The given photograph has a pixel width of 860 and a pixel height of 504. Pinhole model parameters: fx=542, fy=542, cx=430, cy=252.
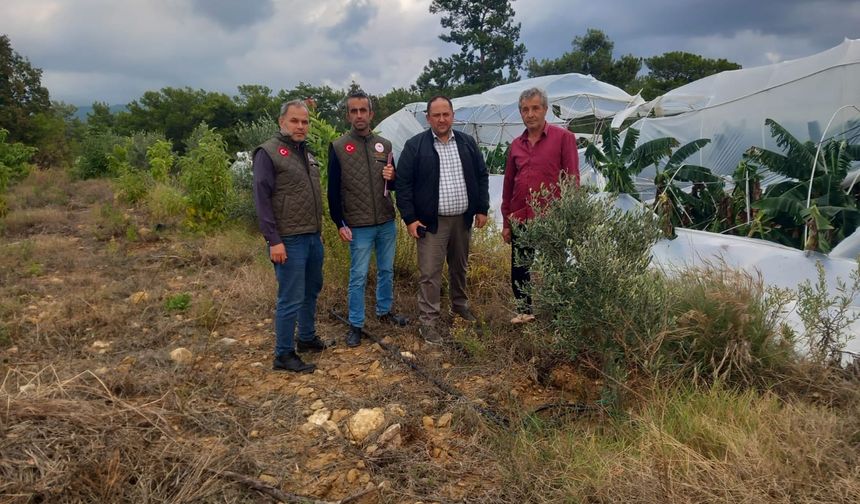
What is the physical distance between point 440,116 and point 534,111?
652 millimetres

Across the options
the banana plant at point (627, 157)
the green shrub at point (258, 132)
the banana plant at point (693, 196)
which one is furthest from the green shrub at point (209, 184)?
the banana plant at point (693, 196)

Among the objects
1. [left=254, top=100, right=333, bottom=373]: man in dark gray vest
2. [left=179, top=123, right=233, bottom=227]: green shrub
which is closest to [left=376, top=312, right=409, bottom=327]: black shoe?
[left=254, top=100, right=333, bottom=373]: man in dark gray vest

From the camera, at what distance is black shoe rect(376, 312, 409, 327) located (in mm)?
4297

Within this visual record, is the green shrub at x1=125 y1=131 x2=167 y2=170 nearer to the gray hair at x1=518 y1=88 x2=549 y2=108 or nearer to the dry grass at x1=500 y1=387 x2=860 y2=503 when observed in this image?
the gray hair at x1=518 y1=88 x2=549 y2=108

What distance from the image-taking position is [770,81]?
26.0 feet

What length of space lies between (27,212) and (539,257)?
1006 cm

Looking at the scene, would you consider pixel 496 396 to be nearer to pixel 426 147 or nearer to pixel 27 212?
pixel 426 147

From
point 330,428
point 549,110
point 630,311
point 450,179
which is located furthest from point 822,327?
point 549,110

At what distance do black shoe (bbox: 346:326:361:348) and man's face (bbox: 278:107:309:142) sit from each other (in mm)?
1435

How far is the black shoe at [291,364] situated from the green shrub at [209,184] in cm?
495

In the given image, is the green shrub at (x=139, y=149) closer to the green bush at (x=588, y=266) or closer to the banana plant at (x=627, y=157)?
the banana plant at (x=627, y=157)

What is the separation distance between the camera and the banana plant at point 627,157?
17.1 feet

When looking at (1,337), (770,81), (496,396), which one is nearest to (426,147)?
(496,396)

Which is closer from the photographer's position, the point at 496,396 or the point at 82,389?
the point at 82,389
